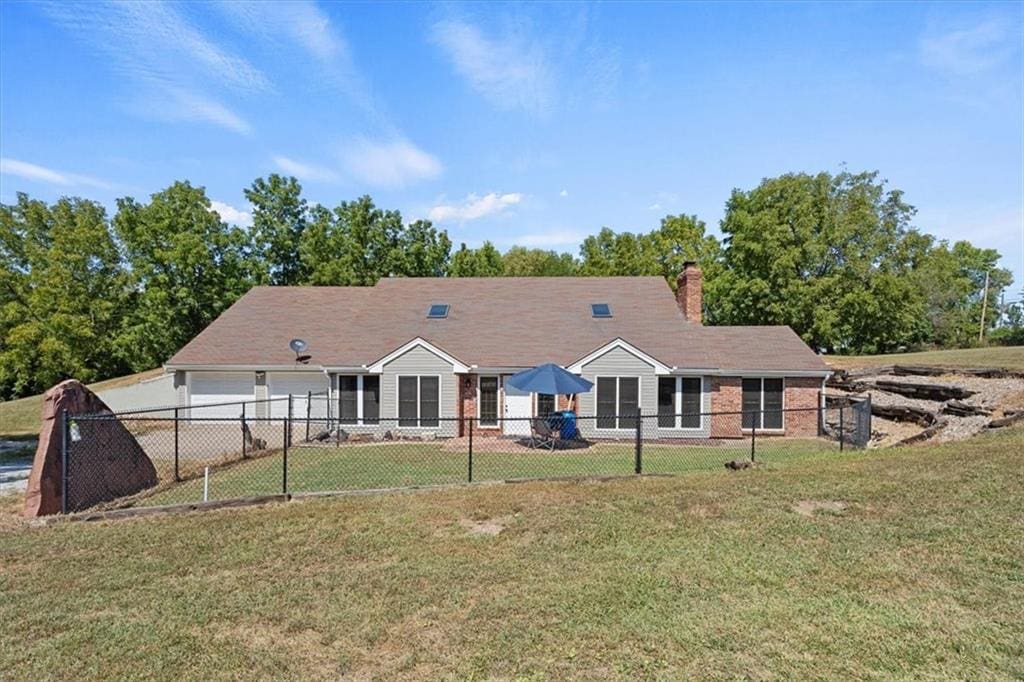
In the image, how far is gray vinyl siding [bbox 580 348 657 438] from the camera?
58.5 ft

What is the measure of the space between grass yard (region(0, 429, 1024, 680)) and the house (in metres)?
8.78

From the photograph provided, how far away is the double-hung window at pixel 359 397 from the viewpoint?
1864cm

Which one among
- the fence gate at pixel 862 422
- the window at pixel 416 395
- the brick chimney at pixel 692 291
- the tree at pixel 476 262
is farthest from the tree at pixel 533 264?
the fence gate at pixel 862 422

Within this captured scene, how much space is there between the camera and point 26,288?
117 ft

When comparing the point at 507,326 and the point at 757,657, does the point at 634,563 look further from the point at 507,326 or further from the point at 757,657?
the point at 507,326

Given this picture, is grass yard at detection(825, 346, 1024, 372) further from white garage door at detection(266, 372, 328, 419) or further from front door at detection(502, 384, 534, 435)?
white garage door at detection(266, 372, 328, 419)

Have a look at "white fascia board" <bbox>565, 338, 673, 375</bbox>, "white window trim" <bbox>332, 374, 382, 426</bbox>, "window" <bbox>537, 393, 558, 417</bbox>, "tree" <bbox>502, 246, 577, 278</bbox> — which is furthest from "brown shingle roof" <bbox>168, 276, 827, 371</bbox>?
"tree" <bbox>502, 246, 577, 278</bbox>

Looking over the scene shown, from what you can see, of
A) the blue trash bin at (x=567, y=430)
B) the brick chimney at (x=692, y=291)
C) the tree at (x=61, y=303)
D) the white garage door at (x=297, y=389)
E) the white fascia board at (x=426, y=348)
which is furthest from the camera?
the tree at (x=61, y=303)

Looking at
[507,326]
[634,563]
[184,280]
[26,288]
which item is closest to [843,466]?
[634,563]

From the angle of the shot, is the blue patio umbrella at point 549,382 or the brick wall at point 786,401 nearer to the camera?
the blue patio umbrella at point 549,382

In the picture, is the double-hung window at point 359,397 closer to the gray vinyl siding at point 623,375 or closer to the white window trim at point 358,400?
the white window trim at point 358,400

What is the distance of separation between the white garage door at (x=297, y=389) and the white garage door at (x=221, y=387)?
2.60 ft

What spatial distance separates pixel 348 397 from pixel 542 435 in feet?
22.7

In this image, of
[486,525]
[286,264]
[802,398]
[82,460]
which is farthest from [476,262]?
[486,525]
